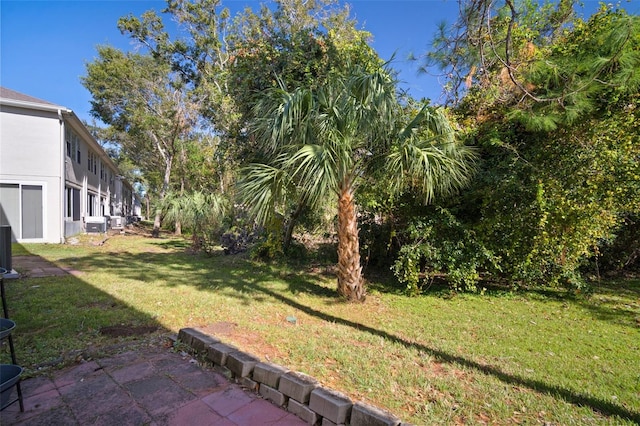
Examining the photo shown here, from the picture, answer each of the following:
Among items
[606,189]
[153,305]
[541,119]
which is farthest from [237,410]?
[606,189]

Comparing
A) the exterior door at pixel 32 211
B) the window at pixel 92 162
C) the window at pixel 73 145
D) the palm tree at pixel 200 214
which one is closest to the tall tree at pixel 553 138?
the palm tree at pixel 200 214

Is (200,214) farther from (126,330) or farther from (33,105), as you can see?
(126,330)

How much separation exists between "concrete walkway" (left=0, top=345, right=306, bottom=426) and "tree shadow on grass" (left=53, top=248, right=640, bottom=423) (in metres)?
2.13

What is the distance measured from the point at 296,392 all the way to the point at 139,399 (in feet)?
4.21

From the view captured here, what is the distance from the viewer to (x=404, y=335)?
433 cm

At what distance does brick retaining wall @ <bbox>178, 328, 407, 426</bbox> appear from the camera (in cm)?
221

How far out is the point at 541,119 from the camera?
539cm

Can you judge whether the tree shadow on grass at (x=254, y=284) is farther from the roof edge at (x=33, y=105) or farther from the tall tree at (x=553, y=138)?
the roof edge at (x=33, y=105)

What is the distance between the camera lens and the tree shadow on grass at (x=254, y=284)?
2900mm

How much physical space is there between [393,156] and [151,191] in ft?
124

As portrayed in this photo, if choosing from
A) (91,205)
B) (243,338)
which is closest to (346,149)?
(243,338)

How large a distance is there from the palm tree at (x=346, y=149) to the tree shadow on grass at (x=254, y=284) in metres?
1.30

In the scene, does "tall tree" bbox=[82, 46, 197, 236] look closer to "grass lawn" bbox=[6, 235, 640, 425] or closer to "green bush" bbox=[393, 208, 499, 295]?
"grass lawn" bbox=[6, 235, 640, 425]

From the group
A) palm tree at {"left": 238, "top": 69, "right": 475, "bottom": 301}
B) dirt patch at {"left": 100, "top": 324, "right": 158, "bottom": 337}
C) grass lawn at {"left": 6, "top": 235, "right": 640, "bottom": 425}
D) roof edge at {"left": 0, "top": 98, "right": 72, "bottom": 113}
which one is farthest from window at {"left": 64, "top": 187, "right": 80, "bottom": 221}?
palm tree at {"left": 238, "top": 69, "right": 475, "bottom": 301}
